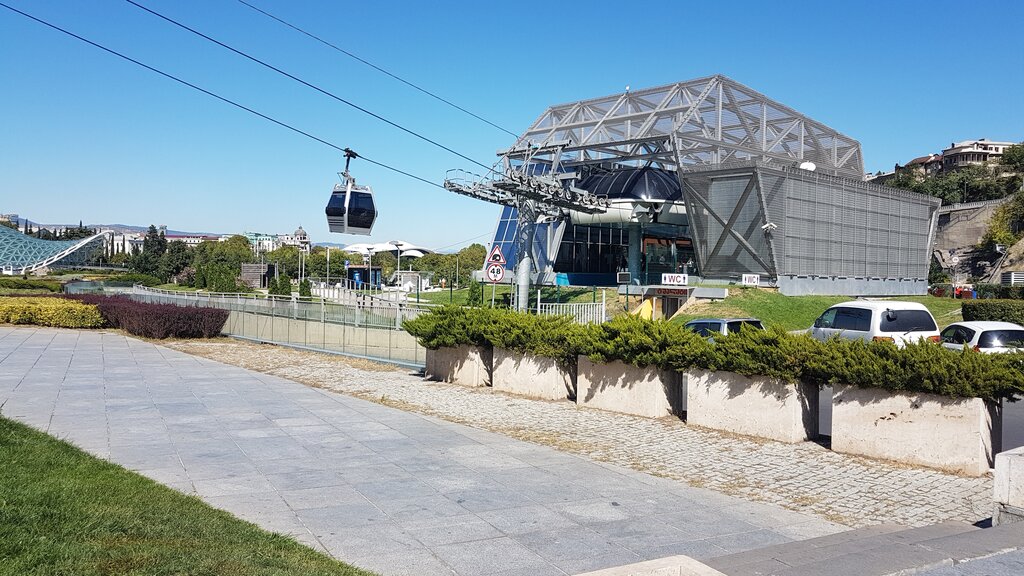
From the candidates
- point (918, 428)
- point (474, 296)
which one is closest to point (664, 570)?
point (918, 428)

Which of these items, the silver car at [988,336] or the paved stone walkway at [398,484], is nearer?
the paved stone walkway at [398,484]

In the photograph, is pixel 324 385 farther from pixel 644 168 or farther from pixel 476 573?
pixel 644 168

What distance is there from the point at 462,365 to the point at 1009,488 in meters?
12.1

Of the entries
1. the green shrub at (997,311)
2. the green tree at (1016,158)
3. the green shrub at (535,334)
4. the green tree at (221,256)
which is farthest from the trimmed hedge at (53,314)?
the green tree at (1016,158)

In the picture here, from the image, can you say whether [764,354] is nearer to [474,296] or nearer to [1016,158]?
[474,296]

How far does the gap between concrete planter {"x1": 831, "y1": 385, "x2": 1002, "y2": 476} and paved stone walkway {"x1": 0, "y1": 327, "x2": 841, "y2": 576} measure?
290 cm

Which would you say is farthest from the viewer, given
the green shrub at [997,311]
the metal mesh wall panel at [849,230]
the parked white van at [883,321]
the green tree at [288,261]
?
the green tree at [288,261]

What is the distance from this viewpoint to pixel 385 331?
22688mm

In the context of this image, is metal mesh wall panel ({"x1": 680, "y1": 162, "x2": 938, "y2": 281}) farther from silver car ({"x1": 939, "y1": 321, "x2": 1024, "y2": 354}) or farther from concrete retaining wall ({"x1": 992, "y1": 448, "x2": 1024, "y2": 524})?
concrete retaining wall ({"x1": 992, "y1": 448, "x2": 1024, "y2": 524})

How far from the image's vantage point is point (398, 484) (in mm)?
8375

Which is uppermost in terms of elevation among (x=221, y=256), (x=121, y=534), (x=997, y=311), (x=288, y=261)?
(x=221, y=256)

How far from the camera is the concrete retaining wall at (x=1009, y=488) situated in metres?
6.28

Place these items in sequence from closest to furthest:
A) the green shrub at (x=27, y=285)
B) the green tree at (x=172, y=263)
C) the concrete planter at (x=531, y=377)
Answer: the concrete planter at (x=531, y=377) < the green shrub at (x=27, y=285) < the green tree at (x=172, y=263)

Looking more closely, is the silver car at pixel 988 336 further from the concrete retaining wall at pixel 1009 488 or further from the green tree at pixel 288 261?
the green tree at pixel 288 261
